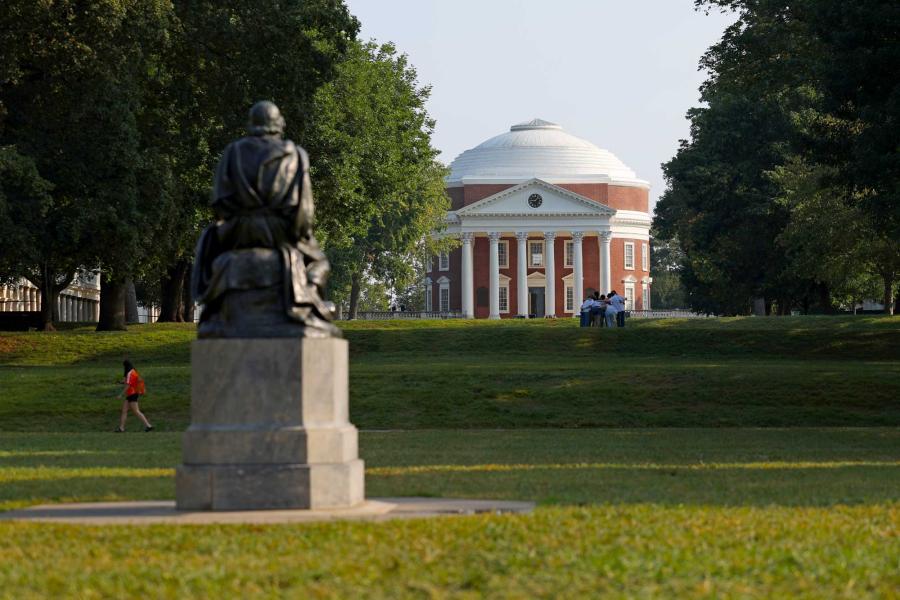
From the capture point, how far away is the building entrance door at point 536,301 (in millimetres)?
142875

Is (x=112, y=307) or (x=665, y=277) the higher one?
(x=665, y=277)

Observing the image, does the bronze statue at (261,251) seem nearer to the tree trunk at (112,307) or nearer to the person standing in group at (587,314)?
the tree trunk at (112,307)

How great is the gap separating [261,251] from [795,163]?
50.8 metres

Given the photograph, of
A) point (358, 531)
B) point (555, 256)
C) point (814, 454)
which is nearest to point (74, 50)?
point (814, 454)

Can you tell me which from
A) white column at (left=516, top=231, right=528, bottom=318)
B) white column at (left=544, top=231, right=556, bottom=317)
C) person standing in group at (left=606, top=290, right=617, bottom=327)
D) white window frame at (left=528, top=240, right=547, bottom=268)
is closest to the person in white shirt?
person standing in group at (left=606, top=290, right=617, bottom=327)

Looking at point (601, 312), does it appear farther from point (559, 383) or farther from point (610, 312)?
point (559, 383)

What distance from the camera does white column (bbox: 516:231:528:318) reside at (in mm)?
140625

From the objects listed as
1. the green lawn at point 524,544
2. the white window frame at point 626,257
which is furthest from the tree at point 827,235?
the white window frame at point 626,257

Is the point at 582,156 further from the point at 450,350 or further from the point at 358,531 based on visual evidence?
the point at 358,531

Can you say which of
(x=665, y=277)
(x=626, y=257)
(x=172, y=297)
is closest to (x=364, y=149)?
(x=172, y=297)

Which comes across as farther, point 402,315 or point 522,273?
point 522,273

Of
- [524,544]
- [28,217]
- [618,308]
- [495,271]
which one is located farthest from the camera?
[495,271]

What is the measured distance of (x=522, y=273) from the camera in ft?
464

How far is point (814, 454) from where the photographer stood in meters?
22.8
